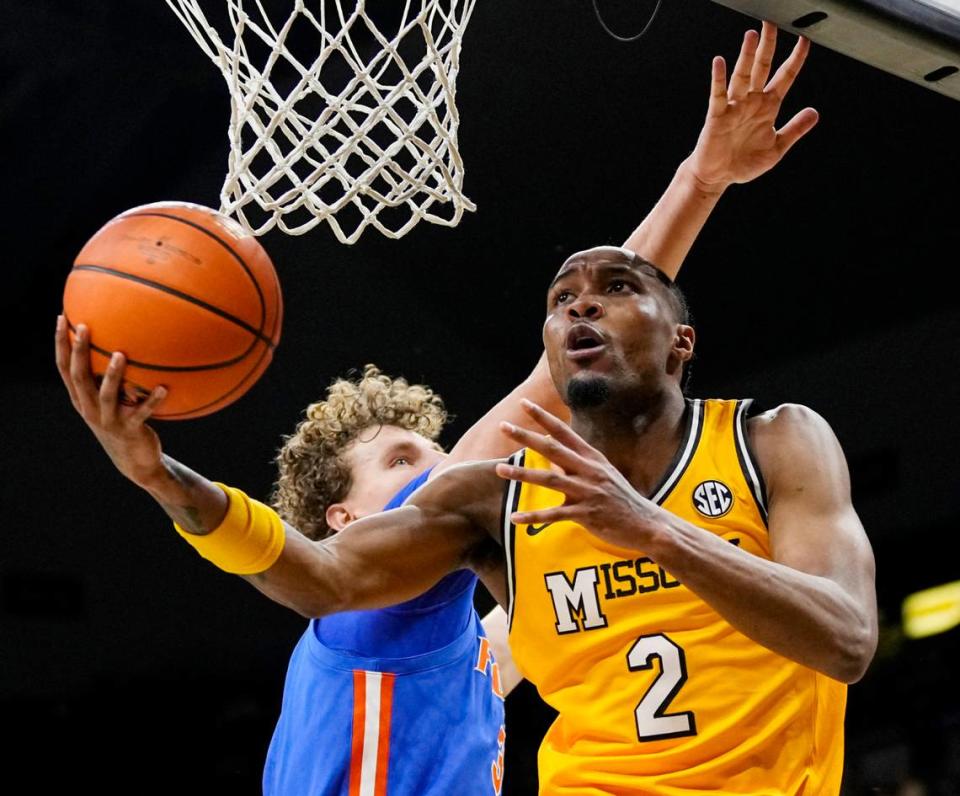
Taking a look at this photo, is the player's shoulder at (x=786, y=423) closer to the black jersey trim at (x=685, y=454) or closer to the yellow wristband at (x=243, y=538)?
the black jersey trim at (x=685, y=454)

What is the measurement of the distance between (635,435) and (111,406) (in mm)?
1093

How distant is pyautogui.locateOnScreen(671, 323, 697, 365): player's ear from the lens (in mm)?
2887

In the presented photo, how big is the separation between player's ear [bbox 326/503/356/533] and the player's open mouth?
1025mm

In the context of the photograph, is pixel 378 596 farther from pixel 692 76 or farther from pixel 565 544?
pixel 692 76

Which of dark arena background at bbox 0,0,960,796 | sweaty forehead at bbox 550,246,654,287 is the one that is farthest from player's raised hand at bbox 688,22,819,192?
dark arena background at bbox 0,0,960,796

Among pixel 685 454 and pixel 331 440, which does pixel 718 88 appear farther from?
pixel 331 440

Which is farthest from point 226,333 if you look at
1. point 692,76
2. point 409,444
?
point 692,76

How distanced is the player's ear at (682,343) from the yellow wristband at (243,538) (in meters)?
0.96

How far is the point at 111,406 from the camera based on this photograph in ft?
6.91

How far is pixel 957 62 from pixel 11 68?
417cm

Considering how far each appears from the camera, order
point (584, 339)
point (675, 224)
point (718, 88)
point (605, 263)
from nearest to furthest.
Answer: point (584, 339), point (605, 263), point (718, 88), point (675, 224)

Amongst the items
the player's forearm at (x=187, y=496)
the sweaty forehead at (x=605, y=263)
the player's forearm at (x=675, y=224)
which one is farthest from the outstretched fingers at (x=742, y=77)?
the player's forearm at (x=187, y=496)

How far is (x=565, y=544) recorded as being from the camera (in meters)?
2.63

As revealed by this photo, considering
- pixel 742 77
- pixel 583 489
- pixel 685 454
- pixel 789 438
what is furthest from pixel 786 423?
pixel 742 77
